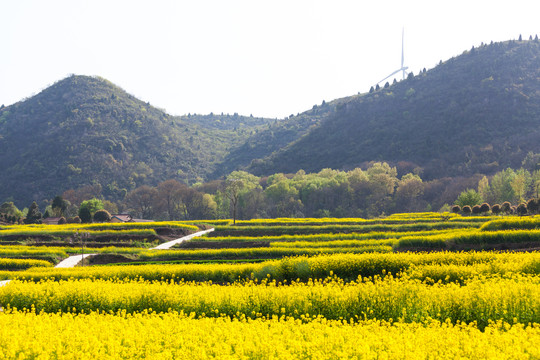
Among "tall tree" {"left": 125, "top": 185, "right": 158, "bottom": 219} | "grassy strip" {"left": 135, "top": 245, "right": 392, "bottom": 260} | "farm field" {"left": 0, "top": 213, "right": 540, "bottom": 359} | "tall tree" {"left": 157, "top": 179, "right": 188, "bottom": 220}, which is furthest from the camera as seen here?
"tall tree" {"left": 125, "top": 185, "right": 158, "bottom": 219}

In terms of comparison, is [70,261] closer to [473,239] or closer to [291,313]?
[291,313]

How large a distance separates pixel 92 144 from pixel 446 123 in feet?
270

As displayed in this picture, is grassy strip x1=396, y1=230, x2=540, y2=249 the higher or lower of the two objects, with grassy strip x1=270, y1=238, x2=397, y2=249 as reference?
higher

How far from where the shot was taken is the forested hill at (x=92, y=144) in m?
102

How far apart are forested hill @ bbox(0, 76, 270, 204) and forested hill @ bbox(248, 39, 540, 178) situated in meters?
26.2

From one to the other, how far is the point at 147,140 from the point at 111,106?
20.4m

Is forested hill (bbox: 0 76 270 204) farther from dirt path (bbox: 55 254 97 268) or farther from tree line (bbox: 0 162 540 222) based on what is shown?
dirt path (bbox: 55 254 97 268)

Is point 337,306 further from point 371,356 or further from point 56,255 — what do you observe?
point 56,255

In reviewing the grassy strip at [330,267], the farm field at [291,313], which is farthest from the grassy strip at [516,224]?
the grassy strip at [330,267]

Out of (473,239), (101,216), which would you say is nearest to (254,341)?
(473,239)

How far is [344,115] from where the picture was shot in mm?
126125

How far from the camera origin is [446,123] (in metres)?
100

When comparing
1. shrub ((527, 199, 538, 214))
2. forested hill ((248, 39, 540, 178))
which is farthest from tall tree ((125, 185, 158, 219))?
shrub ((527, 199, 538, 214))

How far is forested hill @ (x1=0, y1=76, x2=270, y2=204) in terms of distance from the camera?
102 m
